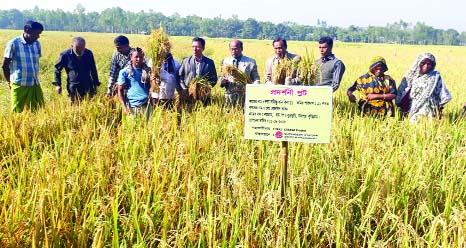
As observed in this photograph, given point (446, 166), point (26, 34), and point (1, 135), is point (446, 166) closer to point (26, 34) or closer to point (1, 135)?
point (1, 135)

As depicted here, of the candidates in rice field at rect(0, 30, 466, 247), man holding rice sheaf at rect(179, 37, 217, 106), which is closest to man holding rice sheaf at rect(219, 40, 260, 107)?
man holding rice sheaf at rect(179, 37, 217, 106)

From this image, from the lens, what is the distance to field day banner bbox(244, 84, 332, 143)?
2262mm

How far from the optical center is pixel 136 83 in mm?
4121

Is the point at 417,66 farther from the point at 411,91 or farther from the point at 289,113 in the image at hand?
the point at 289,113

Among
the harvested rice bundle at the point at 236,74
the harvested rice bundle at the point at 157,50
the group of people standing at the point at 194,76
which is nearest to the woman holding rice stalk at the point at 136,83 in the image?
the group of people standing at the point at 194,76

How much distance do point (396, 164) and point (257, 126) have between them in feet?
3.49

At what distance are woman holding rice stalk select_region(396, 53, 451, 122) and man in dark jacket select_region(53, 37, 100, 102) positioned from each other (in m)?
4.37

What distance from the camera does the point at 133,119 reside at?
3684 mm

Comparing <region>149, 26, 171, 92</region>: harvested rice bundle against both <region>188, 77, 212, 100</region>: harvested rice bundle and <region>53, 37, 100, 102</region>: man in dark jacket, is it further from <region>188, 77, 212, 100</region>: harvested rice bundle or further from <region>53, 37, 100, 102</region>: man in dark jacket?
<region>53, 37, 100, 102</region>: man in dark jacket

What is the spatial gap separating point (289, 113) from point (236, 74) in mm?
2010

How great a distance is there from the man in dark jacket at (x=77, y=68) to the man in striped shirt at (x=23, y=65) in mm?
309

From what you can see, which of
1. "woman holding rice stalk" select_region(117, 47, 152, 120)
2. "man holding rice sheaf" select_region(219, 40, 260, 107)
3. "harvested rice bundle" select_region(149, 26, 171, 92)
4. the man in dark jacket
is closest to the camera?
"harvested rice bundle" select_region(149, 26, 171, 92)

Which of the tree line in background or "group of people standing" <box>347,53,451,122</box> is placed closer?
"group of people standing" <box>347,53,451,122</box>

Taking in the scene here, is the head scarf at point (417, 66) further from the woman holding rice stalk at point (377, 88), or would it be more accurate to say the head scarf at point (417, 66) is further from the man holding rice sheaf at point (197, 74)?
the man holding rice sheaf at point (197, 74)
